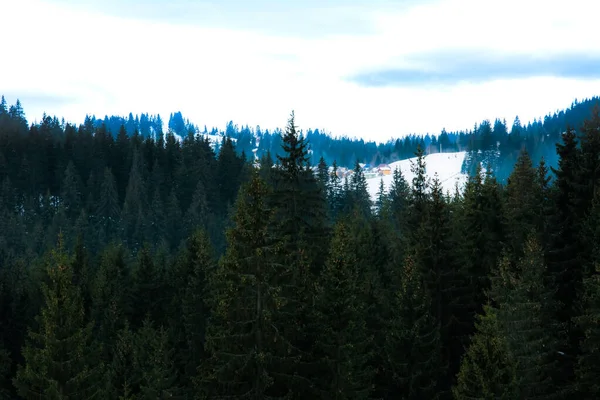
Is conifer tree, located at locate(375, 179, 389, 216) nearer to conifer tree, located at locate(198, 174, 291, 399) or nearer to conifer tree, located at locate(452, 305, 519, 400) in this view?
conifer tree, located at locate(452, 305, 519, 400)

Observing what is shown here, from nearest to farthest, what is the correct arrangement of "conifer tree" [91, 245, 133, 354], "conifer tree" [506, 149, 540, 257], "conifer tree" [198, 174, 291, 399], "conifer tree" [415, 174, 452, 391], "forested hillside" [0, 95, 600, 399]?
"conifer tree" [198, 174, 291, 399], "forested hillside" [0, 95, 600, 399], "conifer tree" [415, 174, 452, 391], "conifer tree" [506, 149, 540, 257], "conifer tree" [91, 245, 133, 354]

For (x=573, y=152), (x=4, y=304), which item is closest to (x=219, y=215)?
(x=4, y=304)

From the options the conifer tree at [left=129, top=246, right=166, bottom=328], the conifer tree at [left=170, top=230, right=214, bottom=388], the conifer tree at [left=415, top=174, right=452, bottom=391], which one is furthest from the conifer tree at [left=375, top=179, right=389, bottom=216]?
the conifer tree at [left=415, top=174, right=452, bottom=391]

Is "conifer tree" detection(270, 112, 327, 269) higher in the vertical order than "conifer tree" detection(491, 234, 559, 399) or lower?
higher

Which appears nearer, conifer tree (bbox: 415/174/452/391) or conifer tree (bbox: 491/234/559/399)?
A: conifer tree (bbox: 491/234/559/399)

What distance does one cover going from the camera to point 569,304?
31641 mm

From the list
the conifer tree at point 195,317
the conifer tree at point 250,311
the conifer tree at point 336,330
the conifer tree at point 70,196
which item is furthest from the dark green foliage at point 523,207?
the conifer tree at point 70,196

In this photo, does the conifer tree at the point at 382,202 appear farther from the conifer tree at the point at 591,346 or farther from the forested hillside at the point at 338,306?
the conifer tree at the point at 591,346

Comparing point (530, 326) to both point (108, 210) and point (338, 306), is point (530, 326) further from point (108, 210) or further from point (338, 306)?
point (108, 210)

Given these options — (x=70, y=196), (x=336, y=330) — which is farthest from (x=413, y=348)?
(x=70, y=196)

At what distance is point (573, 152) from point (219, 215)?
273 feet

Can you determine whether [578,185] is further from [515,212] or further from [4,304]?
[4,304]

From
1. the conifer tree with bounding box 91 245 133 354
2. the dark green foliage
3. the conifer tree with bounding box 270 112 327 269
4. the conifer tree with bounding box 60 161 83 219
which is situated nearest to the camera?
the conifer tree with bounding box 270 112 327 269

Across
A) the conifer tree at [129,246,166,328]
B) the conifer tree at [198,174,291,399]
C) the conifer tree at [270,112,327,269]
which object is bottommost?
the conifer tree at [129,246,166,328]
